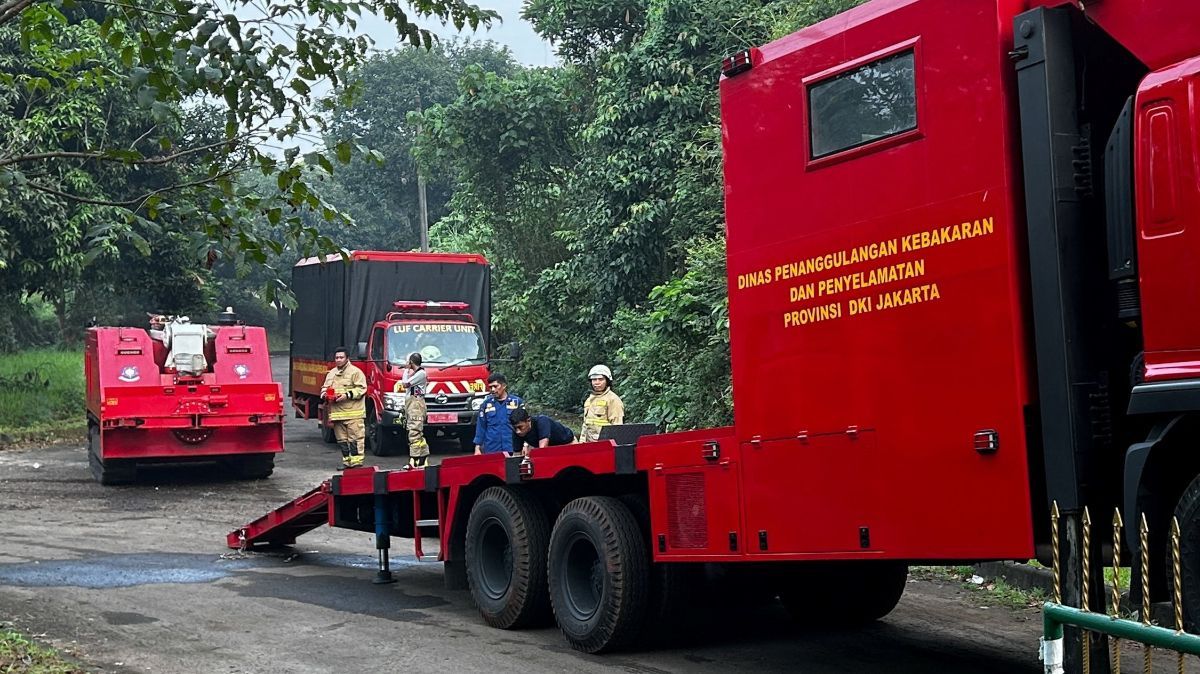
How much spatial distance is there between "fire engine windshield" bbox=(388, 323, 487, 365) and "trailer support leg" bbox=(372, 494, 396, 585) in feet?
37.1

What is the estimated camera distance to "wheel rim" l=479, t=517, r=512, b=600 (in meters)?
10.1

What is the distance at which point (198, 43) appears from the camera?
752 centimetres

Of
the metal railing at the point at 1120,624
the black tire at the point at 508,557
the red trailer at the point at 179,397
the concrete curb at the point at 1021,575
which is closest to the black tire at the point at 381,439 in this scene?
the red trailer at the point at 179,397

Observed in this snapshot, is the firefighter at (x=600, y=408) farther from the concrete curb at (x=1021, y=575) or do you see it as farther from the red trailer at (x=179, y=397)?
the red trailer at (x=179, y=397)

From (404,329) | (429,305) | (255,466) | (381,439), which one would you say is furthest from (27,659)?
(429,305)

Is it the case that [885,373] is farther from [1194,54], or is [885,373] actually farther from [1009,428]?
[1194,54]

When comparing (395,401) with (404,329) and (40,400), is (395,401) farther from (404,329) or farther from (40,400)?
(40,400)

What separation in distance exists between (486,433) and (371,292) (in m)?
11.3

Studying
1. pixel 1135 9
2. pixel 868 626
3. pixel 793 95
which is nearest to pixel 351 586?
pixel 868 626

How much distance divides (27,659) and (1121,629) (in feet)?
21.0

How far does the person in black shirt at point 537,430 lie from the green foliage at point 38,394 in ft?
57.1

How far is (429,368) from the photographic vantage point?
75.6 feet

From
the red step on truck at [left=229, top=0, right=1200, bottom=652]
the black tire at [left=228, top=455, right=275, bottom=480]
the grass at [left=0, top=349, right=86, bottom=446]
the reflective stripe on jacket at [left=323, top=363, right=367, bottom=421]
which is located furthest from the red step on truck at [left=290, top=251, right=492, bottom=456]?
the red step on truck at [left=229, top=0, right=1200, bottom=652]

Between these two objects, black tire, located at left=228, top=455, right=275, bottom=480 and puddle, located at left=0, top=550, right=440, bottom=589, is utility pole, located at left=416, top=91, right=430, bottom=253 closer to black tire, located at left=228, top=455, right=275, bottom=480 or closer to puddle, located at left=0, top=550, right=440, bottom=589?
black tire, located at left=228, top=455, right=275, bottom=480
